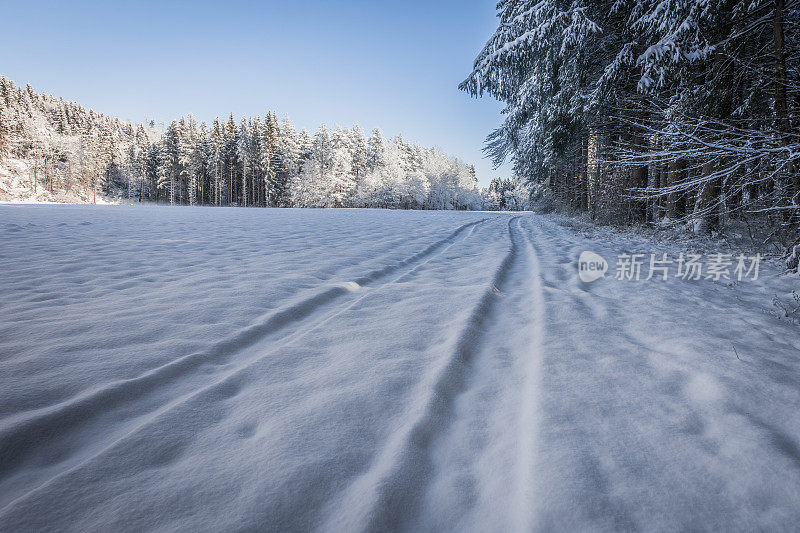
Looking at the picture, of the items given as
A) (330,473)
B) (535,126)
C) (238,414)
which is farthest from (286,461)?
(535,126)

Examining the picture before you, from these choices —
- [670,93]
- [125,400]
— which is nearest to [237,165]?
[670,93]

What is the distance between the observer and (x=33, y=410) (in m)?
1.57

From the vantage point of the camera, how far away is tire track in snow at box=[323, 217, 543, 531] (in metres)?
1.13

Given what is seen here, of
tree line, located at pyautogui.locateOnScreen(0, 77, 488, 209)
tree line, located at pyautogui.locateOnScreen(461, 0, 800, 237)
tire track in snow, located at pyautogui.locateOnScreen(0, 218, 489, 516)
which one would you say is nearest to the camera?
tire track in snow, located at pyautogui.locateOnScreen(0, 218, 489, 516)

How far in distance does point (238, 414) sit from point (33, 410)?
3.00 feet

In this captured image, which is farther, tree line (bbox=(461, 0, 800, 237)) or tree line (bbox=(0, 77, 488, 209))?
tree line (bbox=(0, 77, 488, 209))

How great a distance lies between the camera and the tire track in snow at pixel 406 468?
113cm

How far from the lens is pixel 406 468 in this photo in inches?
52.0

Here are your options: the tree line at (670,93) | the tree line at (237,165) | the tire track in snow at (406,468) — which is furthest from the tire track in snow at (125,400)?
the tree line at (237,165)

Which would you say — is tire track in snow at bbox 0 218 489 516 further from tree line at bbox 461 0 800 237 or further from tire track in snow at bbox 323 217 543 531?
tree line at bbox 461 0 800 237

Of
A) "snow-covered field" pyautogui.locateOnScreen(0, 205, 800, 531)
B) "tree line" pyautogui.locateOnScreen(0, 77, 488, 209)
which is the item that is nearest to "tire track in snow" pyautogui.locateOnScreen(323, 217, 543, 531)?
"snow-covered field" pyautogui.locateOnScreen(0, 205, 800, 531)

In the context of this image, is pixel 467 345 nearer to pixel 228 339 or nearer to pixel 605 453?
pixel 605 453

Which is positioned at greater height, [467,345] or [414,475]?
[467,345]

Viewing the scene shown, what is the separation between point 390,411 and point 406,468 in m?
0.36
